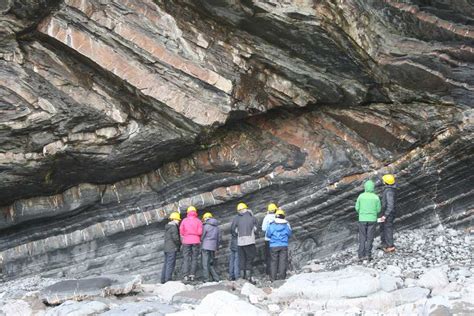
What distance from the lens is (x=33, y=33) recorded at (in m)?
14.0

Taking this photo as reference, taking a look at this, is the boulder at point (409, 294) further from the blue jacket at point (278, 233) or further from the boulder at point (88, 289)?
the boulder at point (88, 289)

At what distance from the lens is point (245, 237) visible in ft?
45.7

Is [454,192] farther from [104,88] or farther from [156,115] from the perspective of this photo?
[104,88]

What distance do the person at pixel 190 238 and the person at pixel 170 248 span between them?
17cm

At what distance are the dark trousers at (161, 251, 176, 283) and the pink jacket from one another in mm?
518

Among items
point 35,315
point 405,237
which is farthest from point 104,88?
point 405,237

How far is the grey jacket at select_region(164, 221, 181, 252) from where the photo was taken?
1460 centimetres

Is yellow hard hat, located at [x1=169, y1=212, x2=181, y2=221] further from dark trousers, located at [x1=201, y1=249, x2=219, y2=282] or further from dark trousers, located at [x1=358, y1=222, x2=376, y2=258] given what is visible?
dark trousers, located at [x1=358, y1=222, x2=376, y2=258]

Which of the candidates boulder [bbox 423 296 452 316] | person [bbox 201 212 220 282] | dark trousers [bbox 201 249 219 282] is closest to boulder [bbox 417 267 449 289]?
boulder [bbox 423 296 452 316]

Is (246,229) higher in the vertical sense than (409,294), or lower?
higher

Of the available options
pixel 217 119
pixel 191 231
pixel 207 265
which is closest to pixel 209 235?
pixel 191 231

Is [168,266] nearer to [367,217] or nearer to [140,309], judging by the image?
[140,309]

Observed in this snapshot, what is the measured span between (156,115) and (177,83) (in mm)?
1045

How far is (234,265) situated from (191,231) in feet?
4.55
